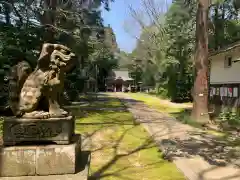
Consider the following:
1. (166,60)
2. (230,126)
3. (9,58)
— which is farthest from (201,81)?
(166,60)

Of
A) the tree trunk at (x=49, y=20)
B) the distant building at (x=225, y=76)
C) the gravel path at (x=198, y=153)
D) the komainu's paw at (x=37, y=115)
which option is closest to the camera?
the komainu's paw at (x=37, y=115)

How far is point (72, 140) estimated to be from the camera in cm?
354

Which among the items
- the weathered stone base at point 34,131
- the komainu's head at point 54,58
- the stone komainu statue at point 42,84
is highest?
the komainu's head at point 54,58

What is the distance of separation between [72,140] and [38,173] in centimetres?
56

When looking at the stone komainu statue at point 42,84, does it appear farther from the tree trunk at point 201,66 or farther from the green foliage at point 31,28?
the tree trunk at point 201,66

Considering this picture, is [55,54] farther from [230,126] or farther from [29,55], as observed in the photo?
[230,126]

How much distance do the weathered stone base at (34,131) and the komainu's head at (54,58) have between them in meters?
0.67

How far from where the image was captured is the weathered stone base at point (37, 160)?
3.21 m

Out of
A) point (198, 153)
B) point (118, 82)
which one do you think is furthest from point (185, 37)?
point (118, 82)

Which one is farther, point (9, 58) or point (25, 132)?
point (9, 58)

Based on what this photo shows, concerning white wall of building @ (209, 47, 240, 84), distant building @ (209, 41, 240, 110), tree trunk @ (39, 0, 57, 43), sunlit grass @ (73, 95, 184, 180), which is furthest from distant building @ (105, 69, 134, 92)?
sunlit grass @ (73, 95, 184, 180)

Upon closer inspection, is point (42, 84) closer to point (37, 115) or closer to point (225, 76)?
point (37, 115)

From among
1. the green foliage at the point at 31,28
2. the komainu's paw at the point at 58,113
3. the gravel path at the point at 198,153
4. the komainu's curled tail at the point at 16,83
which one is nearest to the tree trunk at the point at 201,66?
the gravel path at the point at 198,153

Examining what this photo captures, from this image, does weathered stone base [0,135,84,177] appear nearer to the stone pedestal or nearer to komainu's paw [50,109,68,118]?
the stone pedestal
